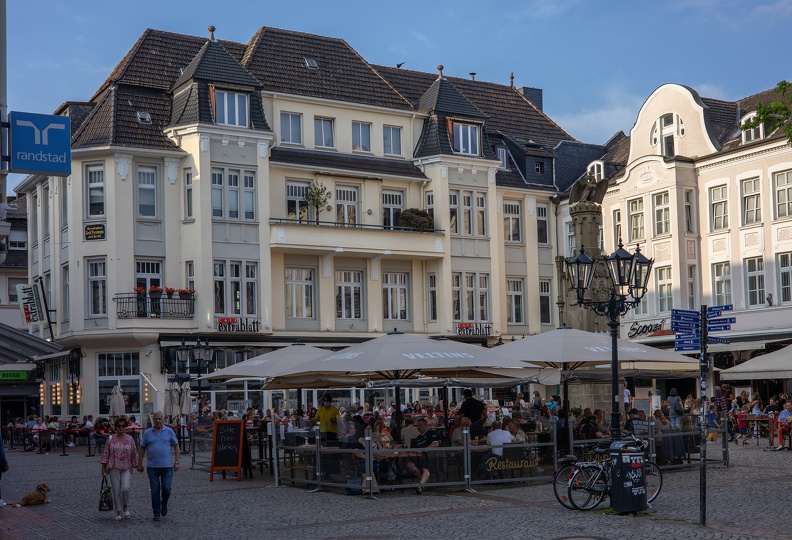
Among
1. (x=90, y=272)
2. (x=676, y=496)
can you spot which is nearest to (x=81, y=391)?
(x=90, y=272)

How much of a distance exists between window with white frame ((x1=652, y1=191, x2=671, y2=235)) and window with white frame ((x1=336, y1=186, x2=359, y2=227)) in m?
11.9

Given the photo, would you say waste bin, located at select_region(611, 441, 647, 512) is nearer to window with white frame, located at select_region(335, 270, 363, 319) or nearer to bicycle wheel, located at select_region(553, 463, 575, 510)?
bicycle wheel, located at select_region(553, 463, 575, 510)

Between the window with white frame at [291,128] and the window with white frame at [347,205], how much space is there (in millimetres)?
2514

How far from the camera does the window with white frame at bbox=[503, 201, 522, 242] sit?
50.6 m

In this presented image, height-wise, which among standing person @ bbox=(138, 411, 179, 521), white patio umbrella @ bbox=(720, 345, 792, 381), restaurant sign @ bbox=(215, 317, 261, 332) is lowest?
standing person @ bbox=(138, 411, 179, 521)

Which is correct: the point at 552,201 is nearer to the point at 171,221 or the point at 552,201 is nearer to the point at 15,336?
the point at 171,221

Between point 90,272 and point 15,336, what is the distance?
24.2m

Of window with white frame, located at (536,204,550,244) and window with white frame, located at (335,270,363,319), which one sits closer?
window with white frame, located at (335,270,363,319)

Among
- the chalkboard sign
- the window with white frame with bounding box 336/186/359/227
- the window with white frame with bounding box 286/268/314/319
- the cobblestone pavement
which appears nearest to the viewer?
the cobblestone pavement

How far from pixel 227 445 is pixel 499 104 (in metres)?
34.9

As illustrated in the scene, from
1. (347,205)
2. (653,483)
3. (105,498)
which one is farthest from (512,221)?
(105,498)

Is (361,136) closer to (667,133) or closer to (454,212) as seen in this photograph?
(454,212)

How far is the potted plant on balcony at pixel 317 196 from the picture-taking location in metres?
44.4

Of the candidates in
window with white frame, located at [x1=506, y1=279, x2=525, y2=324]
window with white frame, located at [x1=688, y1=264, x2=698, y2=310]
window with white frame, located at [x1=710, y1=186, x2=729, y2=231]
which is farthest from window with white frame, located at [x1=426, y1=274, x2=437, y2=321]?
window with white frame, located at [x1=710, y1=186, x2=729, y2=231]
